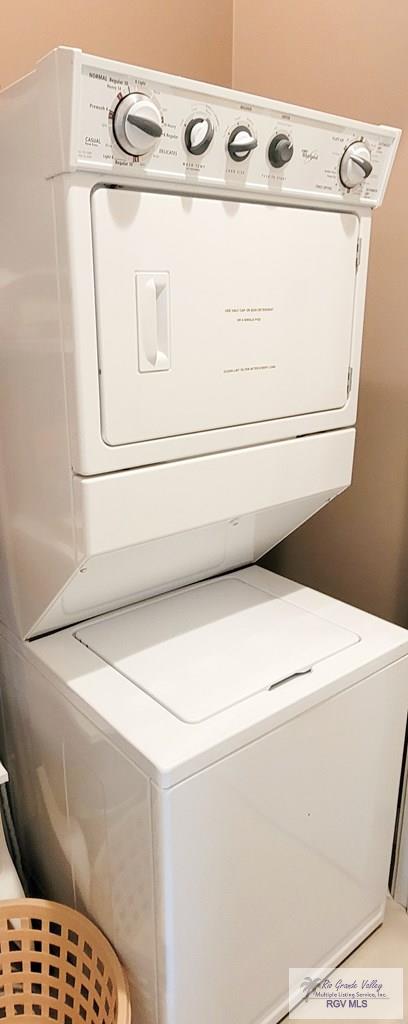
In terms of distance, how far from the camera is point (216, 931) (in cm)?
128

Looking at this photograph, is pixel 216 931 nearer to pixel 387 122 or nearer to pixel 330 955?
pixel 330 955

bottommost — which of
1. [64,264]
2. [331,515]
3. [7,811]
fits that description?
[7,811]

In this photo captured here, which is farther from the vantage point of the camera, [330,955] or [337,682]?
[330,955]

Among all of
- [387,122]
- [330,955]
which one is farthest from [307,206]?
[330,955]

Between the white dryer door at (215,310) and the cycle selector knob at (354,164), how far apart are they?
72 millimetres

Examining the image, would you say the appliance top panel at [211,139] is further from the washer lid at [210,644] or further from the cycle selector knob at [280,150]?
the washer lid at [210,644]

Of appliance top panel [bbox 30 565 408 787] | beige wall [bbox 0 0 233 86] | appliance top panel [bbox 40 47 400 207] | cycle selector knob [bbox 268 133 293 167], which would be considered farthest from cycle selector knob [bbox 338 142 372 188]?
appliance top panel [bbox 30 565 408 787]

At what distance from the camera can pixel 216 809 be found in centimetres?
119

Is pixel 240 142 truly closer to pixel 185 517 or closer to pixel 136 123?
pixel 136 123

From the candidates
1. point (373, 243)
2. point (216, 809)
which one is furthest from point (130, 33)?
point (216, 809)

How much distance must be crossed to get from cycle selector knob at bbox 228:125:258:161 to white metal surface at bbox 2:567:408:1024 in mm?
903

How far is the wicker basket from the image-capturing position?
1377 millimetres

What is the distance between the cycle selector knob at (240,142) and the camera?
1126 millimetres

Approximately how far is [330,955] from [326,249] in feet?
4.98
